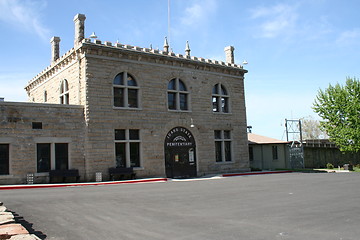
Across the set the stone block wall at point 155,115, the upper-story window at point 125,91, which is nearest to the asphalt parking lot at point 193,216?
the stone block wall at point 155,115

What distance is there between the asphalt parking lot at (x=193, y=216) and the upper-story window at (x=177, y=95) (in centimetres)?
1254

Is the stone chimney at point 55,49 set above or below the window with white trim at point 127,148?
above

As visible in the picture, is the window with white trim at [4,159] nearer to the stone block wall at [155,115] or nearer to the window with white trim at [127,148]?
the stone block wall at [155,115]

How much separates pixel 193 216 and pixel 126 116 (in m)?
14.1

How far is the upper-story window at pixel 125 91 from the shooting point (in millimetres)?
22547

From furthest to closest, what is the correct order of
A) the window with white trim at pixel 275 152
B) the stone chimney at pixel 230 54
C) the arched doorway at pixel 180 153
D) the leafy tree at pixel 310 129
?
the leafy tree at pixel 310 129 < the window with white trim at pixel 275 152 < the stone chimney at pixel 230 54 < the arched doorway at pixel 180 153

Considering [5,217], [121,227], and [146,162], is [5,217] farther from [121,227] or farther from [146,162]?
[146,162]

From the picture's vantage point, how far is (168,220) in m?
8.50

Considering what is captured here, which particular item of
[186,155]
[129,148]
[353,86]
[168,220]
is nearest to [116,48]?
[129,148]

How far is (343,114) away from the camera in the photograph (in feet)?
128

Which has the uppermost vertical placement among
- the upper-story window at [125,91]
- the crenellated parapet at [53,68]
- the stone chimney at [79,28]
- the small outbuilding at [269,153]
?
the stone chimney at [79,28]

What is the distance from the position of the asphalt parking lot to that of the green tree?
27817mm

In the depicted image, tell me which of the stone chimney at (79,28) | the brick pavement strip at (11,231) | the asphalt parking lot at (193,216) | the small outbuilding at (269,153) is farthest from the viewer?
the small outbuilding at (269,153)

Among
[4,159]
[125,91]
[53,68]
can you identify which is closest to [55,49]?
[53,68]
